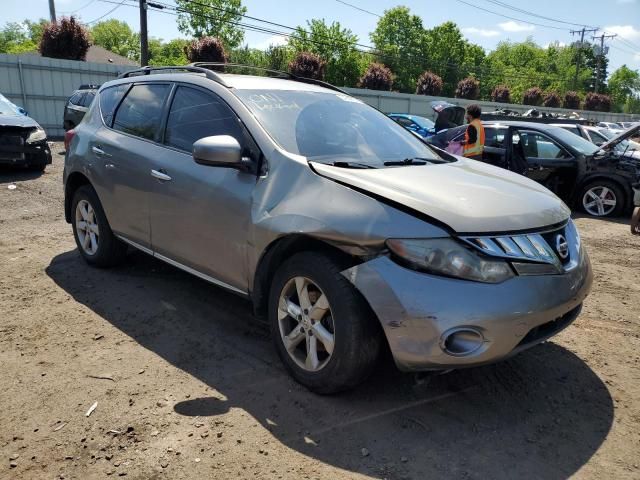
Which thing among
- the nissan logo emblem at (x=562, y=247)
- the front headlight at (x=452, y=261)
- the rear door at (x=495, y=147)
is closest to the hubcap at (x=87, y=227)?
the front headlight at (x=452, y=261)

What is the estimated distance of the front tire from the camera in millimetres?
2688

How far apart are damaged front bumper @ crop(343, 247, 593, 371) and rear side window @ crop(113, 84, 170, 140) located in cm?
239

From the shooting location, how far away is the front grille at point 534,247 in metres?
Result: 2.57

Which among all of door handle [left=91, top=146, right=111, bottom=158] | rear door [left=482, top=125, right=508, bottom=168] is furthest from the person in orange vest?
door handle [left=91, top=146, right=111, bottom=158]

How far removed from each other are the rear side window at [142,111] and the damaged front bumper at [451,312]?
2385 mm

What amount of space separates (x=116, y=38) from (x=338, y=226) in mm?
95851

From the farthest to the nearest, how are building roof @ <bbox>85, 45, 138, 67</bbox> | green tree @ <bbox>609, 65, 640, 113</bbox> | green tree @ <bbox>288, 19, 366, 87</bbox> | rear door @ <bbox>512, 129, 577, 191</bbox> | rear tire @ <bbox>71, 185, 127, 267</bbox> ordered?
1. green tree @ <bbox>609, 65, 640, 113</bbox>
2. green tree @ <bbox>288, 19, 366, 87</bbox>
3. building roof @ <bbox>85, 45, 138, 67</bbox>
4. rear door @ <bbox>512, 129, 577, 191</bbox>
5. rear tire @ <bbox>71, 185, 127, 267</bbox>

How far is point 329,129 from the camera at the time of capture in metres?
3.62

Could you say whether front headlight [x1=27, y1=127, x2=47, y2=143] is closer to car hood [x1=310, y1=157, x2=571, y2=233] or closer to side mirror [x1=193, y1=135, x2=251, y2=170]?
side mirror [x1=193, y1=135, x2=251, y2=170]

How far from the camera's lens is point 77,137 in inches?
198

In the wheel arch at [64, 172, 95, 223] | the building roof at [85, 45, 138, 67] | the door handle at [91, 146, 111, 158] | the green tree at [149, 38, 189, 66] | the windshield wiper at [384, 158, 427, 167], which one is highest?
the green tree at [149, 38, 189, 66]

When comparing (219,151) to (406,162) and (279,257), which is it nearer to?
(279,257)

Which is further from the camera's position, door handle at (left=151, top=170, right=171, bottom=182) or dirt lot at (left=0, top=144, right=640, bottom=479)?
door handle at (left=151, top=170, right=171, bottom=182)

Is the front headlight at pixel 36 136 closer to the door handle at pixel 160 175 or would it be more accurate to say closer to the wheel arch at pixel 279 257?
the door handle at pixel 160 175
